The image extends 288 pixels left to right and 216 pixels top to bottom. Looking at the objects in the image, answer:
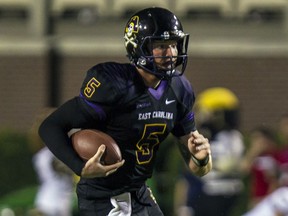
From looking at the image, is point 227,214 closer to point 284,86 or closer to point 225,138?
point 225,138

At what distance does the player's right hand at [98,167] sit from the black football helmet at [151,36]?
577mm

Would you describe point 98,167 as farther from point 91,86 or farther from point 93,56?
point 93,56

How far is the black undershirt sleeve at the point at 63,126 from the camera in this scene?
6.13m

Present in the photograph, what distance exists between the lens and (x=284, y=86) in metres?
14.2

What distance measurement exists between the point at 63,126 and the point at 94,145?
25 cm

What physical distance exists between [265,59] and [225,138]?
145 inches

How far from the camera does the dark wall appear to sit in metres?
14.0

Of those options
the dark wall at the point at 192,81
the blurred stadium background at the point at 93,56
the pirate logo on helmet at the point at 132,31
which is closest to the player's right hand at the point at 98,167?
the pirate logo on helmet at the point at 132,31

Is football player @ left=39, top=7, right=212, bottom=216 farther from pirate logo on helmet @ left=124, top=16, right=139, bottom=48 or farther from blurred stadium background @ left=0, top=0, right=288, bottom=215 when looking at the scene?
blurred stadium background @ left=0, top=0, right=288, bottom=215

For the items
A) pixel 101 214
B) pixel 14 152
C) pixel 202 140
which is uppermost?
pixel 202 140

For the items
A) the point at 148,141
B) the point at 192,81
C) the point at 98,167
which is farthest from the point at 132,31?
the point at 192,81

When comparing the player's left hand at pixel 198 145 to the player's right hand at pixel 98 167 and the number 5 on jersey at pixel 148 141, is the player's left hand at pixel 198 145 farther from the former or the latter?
the player's right hand at pixel 98 167

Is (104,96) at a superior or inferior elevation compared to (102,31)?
superior

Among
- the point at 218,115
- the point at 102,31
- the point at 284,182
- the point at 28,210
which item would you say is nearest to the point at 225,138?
the point at 218,115
